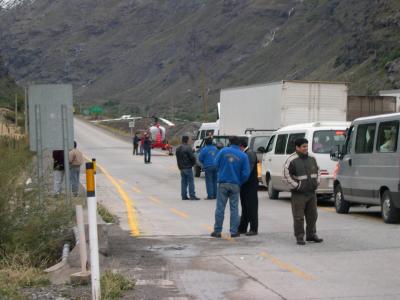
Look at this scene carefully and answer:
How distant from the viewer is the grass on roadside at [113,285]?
907 centimetres

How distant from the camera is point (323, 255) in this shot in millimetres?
12219

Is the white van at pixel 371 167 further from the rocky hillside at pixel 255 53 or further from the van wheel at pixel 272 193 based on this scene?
the rocky hillside at pixel 255 53

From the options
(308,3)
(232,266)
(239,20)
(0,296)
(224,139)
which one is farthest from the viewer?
(239,20)

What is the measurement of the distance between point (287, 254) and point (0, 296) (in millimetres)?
4755

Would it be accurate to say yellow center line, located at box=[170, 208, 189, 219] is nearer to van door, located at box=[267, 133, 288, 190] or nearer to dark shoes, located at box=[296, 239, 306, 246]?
van door, located at box=[267, 133, 288, 190]

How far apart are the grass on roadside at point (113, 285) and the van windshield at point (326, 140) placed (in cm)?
1136

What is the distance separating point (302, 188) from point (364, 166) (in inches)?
152

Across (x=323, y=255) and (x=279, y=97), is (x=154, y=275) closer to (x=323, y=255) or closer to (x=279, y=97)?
(x=323, y=255)

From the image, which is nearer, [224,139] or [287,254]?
[287,254]

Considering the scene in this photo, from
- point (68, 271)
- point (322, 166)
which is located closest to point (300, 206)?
point (68, 271)

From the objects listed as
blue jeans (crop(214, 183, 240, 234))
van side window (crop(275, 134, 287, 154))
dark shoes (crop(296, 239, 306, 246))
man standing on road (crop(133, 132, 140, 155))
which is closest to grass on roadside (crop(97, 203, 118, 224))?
blue jeans (crop(214, 183, 240, 234))

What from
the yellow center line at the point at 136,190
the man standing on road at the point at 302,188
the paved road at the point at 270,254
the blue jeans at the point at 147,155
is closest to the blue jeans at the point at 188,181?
the paved road at the point at 270,254

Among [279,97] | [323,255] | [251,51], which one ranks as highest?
[251,51]

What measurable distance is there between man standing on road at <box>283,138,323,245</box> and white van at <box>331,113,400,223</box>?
97.6 inches
